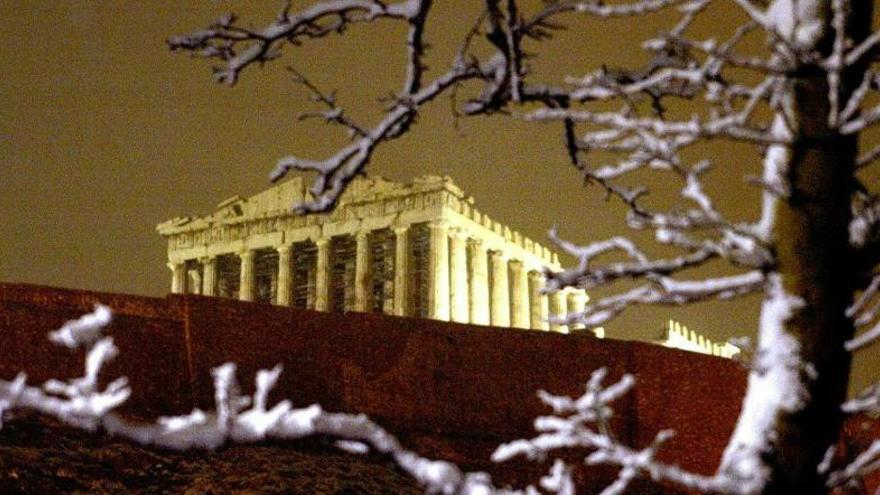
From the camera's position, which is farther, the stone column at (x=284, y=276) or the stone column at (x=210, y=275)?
the stone column at (x=210, y=275)

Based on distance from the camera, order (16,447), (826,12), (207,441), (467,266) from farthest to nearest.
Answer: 1. (467,266)
2. (16,447)
3. (826,12)
4. (207,441)

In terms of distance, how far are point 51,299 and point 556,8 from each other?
6.66 meters

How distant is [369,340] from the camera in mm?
10734

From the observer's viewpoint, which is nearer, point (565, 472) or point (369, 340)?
point (565, 472)

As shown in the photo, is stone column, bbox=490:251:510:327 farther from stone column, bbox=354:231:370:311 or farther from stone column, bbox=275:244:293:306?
stone column, bbox=275:244:293:306

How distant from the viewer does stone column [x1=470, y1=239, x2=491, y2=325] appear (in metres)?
43.9

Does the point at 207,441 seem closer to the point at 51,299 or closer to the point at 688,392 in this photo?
the point at 51,299

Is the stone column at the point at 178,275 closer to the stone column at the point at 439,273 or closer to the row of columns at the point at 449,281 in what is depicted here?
the row of columns at the point at 449,281

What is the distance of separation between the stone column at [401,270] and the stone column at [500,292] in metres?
4.70

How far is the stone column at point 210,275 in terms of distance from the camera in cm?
4803

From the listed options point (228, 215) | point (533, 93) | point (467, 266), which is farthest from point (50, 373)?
point (228, 215)

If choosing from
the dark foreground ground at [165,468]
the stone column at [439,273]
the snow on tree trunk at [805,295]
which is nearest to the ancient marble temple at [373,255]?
the stone column at [439,273]

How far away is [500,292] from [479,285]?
2.32 metres

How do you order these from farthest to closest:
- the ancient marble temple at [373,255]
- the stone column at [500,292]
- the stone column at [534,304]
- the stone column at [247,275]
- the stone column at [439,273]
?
the stone column at [534,304] → the stone column at [247,275] → the stone column at [500,292] → the ancient marble temple at [373,255] → the stone column at [439,273]
